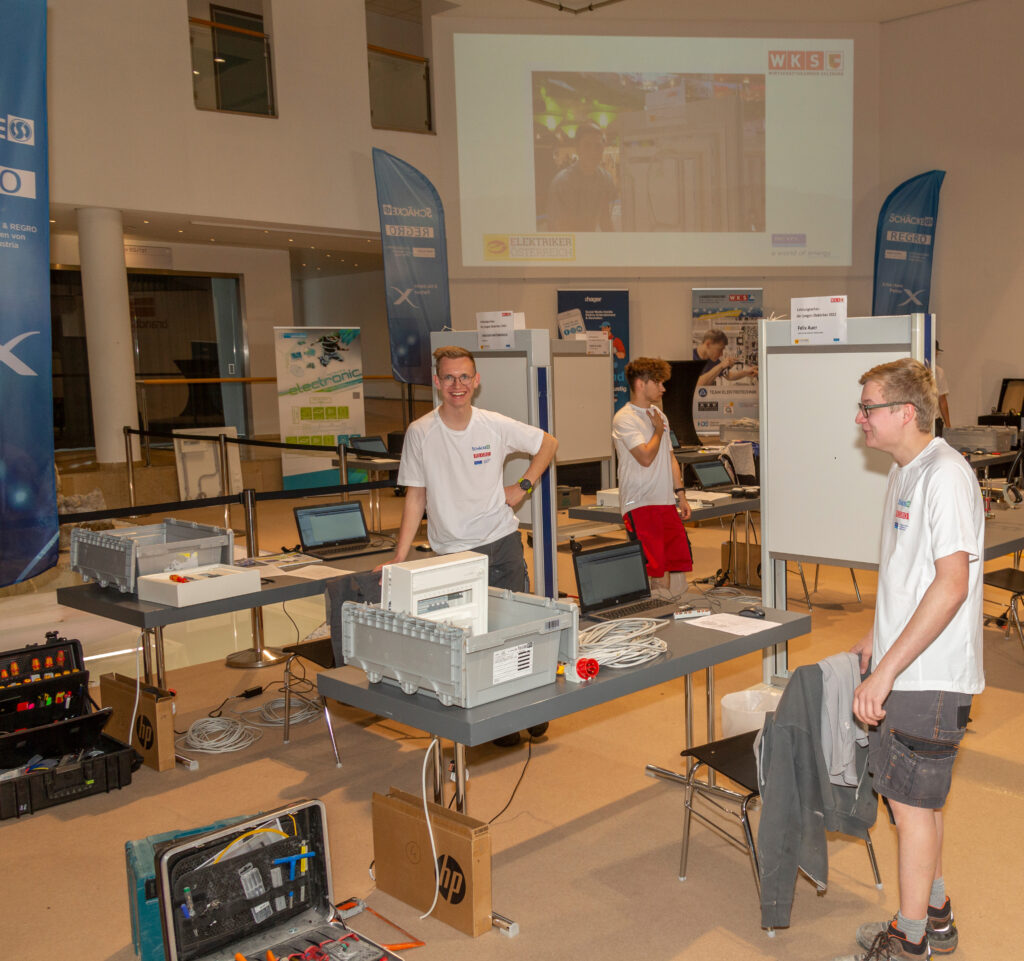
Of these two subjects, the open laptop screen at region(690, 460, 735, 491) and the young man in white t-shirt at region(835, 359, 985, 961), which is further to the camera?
the open laptop screen at region(690, 460, 735, 491)

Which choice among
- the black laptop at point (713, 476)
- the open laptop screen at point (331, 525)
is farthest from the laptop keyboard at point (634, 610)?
the black laptop at point (713, 476)

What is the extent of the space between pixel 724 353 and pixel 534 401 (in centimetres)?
618

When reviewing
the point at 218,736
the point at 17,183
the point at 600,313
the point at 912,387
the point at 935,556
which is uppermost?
the point at 17,183

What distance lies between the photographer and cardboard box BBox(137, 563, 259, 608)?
142 inches

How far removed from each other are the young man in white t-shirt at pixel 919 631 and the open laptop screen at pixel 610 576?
102 centimetres

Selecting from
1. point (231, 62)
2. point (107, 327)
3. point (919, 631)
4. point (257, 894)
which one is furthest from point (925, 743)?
point (231, 62)

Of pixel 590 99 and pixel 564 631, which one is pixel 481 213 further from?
pixel 564 631

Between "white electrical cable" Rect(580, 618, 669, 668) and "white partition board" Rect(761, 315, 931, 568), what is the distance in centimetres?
130

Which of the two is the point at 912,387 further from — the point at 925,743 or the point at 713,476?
the point at 713,476

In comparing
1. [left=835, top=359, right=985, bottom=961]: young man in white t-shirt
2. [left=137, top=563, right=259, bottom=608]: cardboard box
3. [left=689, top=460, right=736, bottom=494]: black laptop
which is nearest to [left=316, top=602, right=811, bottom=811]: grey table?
[left=835, top=359, right=985, bottom=961]: young man in white t-shirt

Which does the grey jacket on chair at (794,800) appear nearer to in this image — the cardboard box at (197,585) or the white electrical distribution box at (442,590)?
the white electrical distribution box at (442,590)

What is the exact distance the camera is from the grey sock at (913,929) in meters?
2.33

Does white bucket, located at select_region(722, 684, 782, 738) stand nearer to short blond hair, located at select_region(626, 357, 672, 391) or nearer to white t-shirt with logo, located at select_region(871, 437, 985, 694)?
white t-shirt with logo, located at select_region(871, 437, 985, 694)

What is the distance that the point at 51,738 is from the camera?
3.68 meters
